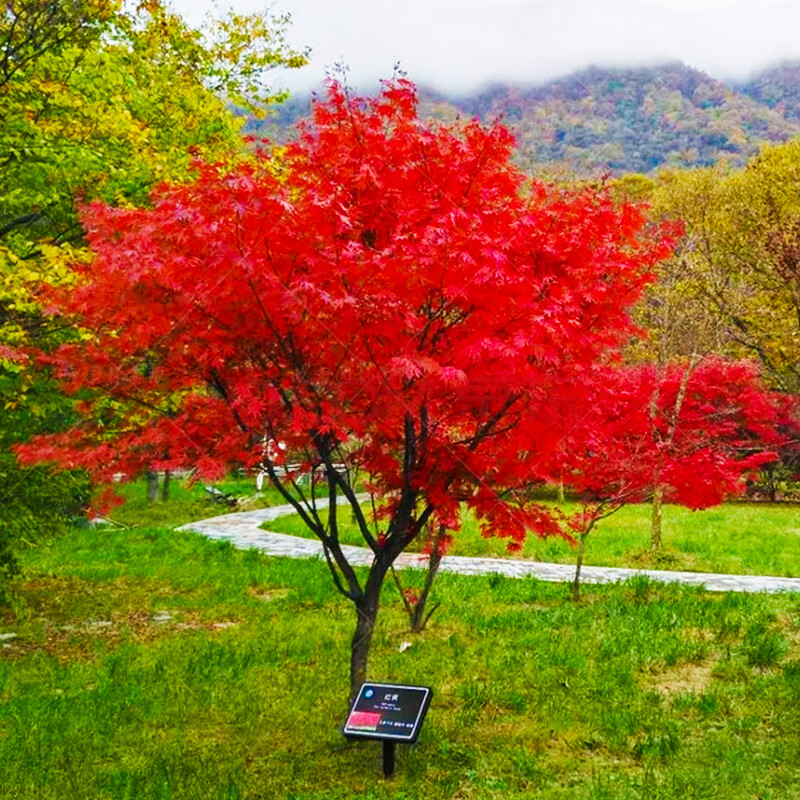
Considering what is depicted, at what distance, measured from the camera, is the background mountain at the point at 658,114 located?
10662 cm

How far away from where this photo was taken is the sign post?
5445 millimetres

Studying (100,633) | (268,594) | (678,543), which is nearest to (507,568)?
(678,543)

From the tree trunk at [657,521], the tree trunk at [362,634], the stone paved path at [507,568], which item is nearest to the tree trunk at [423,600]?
the stone paved path at [507,568]

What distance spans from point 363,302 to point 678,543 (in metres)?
13.3

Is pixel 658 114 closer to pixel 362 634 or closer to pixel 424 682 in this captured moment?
pixel 424 682

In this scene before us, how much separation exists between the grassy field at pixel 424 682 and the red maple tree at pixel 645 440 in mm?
1608

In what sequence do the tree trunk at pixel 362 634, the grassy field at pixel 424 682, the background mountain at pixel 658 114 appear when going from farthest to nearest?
1. the background mountain at pixel 658 114
2. the tree trunk at pixel 362 634
3. the grassy field at pixel 424 682

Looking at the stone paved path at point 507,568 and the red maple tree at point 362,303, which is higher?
the red maple tree at point 362,303

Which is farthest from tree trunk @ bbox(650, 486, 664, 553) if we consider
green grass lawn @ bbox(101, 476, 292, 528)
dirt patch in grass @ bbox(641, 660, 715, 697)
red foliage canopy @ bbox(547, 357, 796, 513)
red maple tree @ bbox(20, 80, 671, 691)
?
green grass lawn @ bbox(101, 476, 292, 528)

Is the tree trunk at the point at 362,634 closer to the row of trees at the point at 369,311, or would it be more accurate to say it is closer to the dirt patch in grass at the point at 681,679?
the row of trees at the point at 369,311

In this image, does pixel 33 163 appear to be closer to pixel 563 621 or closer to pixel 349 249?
pixel 349 249

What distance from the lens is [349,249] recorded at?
5316 mm

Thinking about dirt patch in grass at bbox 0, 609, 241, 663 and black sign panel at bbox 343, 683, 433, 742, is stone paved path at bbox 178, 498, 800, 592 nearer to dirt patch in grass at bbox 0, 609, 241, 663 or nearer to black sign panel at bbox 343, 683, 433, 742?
dirt patch in grass at bbox 0, 609, 241, 663

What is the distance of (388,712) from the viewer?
18.4 feet
